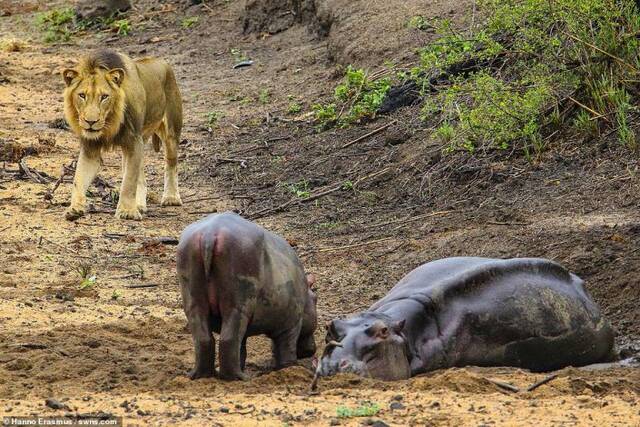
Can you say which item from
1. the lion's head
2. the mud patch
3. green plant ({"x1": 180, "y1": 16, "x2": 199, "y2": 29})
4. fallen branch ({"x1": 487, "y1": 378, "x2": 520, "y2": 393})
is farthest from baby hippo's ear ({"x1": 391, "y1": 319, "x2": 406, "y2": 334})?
green plant ({"x1": 180, "y1": 16, "x2": 199, "y2": 29})

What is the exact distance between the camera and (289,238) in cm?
1155

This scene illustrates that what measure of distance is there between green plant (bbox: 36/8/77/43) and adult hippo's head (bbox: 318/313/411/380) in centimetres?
1828

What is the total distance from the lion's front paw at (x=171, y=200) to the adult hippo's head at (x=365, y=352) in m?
6.82

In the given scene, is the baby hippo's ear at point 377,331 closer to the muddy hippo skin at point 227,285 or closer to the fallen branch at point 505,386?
the muddy hippo skin at point 227,285

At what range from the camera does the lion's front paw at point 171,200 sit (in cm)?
1359

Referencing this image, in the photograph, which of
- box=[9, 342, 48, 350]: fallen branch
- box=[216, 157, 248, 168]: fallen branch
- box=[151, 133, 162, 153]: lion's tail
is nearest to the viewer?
box=[9, 342, 48, 350]: fallen branch

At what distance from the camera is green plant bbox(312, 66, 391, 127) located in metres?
15.1

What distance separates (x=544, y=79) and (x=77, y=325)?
553 cm

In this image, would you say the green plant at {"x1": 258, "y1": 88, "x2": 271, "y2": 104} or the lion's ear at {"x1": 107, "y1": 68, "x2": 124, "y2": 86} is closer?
the lion's ear at {"x1": 107, "y1": 68, "x2": 124, "y2": 86}

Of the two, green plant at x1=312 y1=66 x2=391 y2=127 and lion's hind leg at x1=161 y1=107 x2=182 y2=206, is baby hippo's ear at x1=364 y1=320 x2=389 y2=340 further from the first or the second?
green plant at x1=312 y1=66 x2=391 y2=127

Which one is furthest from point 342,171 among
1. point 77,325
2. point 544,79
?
point 77,325

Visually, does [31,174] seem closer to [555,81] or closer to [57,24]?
[555,81]

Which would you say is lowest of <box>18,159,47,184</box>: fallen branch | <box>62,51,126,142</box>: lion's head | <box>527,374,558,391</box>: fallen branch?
<box>527,374,558,391</box>: fallen branch

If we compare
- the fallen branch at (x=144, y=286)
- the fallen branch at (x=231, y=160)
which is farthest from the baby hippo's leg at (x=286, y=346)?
the fallen branch at (x=231, y=160)
